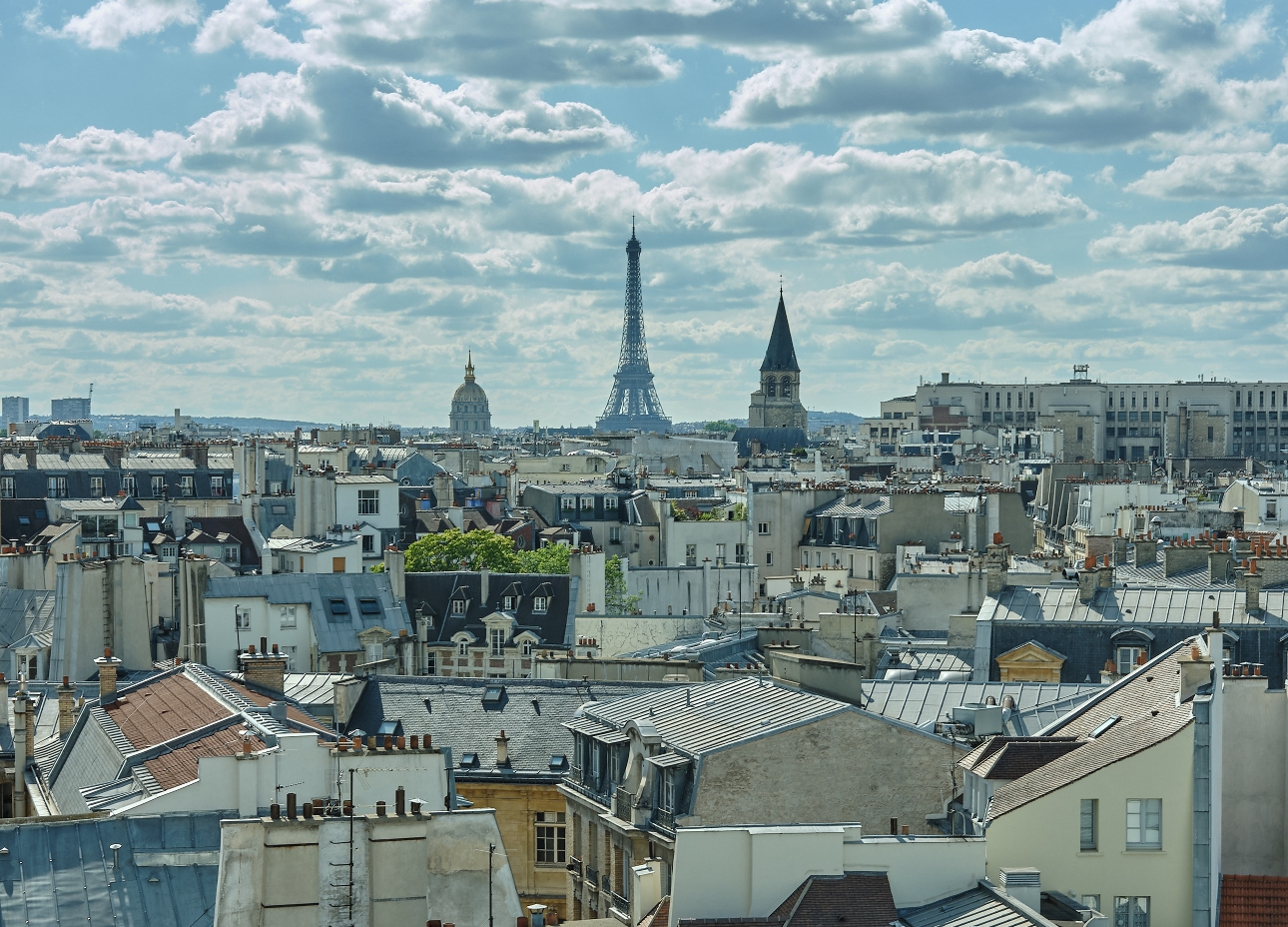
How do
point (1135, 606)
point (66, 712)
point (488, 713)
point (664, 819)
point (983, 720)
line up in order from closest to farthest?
1. point (664, 819)
2. point (983, 720)
3. point (66, 712)
4. point (488, 713)
5. point (1135, 606)

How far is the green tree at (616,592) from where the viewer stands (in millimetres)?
65750

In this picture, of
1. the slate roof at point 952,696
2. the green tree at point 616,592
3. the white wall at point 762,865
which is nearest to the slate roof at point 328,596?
the green tree at point 616,592

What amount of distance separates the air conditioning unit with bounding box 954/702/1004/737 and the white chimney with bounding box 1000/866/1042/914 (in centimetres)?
808

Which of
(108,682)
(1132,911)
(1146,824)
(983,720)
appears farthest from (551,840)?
(1146,824)

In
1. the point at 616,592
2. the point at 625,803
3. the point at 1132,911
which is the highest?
the point at 625,803

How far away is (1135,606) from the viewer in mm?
38812

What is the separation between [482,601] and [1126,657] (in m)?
24.0

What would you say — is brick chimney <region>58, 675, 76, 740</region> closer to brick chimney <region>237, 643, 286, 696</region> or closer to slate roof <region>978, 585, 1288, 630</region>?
brick chimney <region>237, 643, 286, 696</region>

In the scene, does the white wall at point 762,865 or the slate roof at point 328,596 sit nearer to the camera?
the white wall at point 762,865

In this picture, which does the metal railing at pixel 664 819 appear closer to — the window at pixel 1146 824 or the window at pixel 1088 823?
the window at pixel 1088 823

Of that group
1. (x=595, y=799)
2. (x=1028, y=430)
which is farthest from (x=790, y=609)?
(x=1028, y=430)

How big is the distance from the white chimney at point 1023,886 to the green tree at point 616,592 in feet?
143

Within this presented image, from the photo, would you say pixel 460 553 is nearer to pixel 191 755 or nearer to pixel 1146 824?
pixel 191 755

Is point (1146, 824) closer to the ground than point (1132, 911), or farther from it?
farther from it
